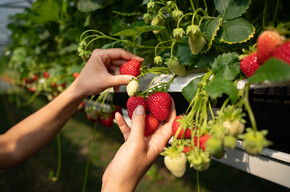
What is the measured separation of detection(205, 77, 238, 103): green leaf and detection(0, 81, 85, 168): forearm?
68 centimetres

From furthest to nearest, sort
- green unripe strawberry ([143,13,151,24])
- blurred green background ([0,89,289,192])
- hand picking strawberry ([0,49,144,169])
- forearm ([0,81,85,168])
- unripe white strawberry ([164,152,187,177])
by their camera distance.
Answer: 1. blurred green background ([0,89,289,192])
2. forearm ([0,81,85,168])
3. hand picking strawberry ([0,49,144,169])
4. green unripe strawberry ([143,13,151,24])
5. unripe white strawberry ([164,152,187,177])

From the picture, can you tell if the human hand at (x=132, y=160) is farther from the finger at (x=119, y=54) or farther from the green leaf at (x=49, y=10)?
the green leaf at (x=49, y=10)

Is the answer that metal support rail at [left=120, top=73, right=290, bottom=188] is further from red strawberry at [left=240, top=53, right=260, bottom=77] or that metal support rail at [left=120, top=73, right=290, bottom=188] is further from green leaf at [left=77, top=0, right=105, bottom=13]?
green leaf at [left=77, top=0, right=105, bottom=13]

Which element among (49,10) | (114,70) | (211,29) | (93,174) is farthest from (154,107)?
(93,174)

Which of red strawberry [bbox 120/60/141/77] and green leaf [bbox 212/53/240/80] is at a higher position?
green leaf [bbox 212/53/240/80]

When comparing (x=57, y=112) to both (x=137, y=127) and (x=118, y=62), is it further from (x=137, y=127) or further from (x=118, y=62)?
(x=137, y=127)

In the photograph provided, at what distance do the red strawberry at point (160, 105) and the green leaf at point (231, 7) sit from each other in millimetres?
254

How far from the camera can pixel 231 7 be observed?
51cm

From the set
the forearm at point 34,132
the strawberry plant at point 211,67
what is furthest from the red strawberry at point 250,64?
the forearm at point 34,132

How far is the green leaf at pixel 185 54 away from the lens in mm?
582

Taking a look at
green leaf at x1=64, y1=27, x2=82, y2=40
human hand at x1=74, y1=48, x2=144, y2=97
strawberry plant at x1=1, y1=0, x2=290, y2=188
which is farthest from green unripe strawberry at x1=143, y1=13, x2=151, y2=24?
green leaf at x1=64, y1=27, x2=82, y2=40

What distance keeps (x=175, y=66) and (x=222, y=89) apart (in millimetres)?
222

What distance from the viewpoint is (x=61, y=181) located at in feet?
6.40

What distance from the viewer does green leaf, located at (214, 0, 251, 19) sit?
490 millimetres
